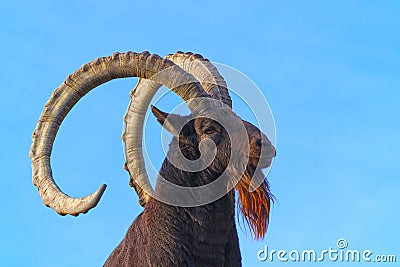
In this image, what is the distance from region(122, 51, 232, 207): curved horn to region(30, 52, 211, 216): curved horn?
1.26ft

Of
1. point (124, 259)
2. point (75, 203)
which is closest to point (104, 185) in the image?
point (75, 203)

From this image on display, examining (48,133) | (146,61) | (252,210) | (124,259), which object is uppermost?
(146,61)

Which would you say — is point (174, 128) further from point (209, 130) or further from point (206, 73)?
point (206, 73)

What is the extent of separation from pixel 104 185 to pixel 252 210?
1.93 metres

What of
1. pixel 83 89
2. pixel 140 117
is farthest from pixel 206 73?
pixel 83 89

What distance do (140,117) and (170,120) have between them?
1.19m

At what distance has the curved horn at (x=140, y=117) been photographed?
9.60 meters

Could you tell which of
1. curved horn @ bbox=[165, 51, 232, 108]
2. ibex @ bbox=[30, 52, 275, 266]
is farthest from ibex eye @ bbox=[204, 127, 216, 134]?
curved horn @ bbox=[165, 51, 232, 108]

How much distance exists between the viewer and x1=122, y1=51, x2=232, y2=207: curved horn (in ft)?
31.5

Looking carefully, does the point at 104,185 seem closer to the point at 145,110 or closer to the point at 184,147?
the point at 184,147

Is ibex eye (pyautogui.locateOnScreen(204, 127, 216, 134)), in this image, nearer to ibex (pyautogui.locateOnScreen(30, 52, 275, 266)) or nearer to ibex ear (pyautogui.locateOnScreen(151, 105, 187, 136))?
ibex (pyautogui.locateOnScreen(30, 52, 275, 266))

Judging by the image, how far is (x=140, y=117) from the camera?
32.2 feet

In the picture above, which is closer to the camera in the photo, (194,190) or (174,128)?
(194,190)

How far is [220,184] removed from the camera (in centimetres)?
870
